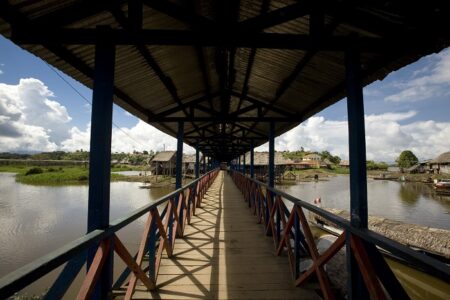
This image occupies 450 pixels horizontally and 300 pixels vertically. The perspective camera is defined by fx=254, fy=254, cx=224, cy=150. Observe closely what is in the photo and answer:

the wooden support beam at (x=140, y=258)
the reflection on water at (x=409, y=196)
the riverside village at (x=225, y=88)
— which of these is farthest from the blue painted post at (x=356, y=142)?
the reflection on water at (x=409, y=196)

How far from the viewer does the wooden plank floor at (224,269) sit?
2809 mm

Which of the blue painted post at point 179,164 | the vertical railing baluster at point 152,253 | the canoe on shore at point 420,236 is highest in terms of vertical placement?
the blue painted post at point 179,164

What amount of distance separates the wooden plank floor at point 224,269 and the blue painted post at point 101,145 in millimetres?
1009

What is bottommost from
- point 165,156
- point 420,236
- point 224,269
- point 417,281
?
point 417,281

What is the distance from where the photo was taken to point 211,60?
14.3ft

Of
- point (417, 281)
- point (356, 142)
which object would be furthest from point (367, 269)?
point (417, 281)

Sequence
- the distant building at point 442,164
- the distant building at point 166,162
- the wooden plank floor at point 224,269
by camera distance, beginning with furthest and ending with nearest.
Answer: the distant building at point 442,164 < the distant building at point 166,162 < the wooden plank floor at point 224,269

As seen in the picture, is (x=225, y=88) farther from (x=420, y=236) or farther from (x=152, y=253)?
(x=420, y=236)

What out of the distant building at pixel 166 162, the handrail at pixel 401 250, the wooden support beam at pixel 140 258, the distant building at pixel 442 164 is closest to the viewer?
the handrail at pixel 401 250

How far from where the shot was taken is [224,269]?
3436 mm

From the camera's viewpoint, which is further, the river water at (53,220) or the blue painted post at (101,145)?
the river water at (53,220)

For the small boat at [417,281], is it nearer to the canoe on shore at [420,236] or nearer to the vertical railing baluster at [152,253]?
the canoe on shore at [420,236]

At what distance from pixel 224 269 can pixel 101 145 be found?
2.30 m

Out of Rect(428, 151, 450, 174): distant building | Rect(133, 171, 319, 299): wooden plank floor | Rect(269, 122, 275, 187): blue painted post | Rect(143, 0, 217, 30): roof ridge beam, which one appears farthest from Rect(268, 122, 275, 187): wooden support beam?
Rect(428, 151, 450, 174): distant building
